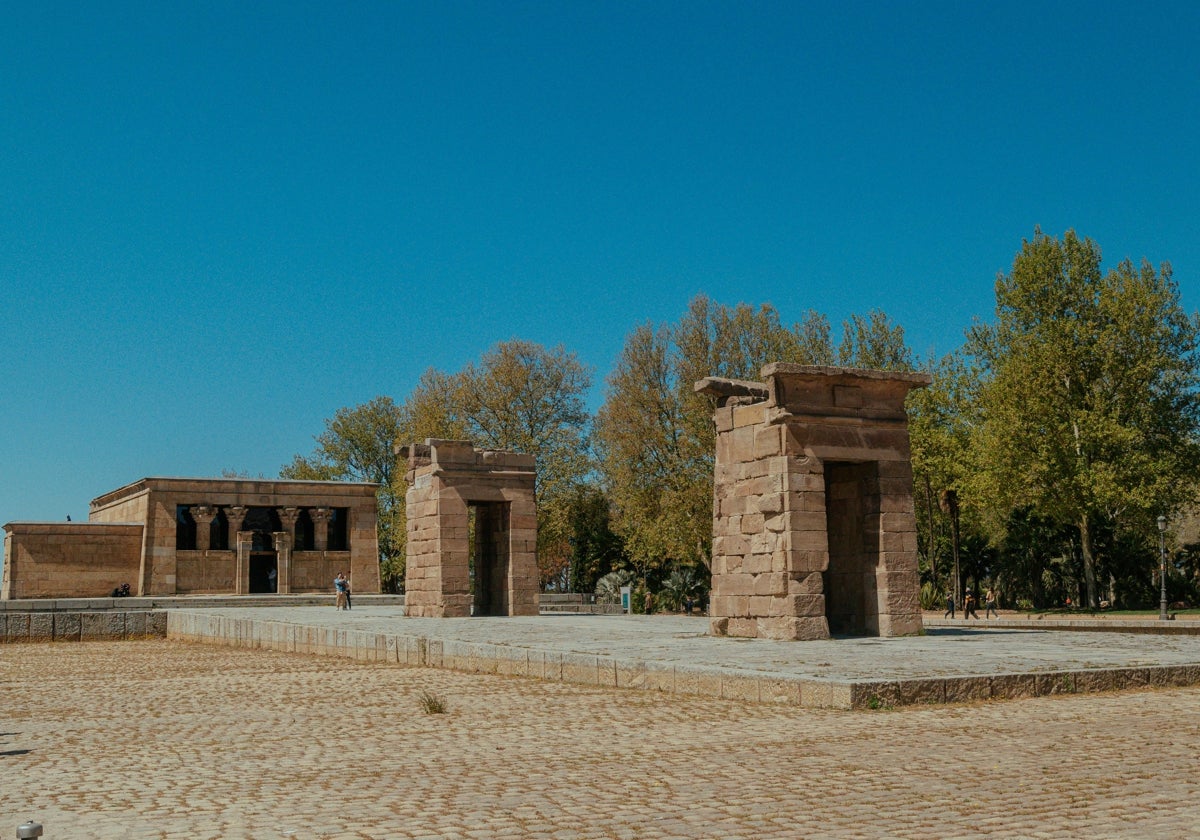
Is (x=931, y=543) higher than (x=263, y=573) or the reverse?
higher

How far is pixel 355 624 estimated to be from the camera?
20.5 m

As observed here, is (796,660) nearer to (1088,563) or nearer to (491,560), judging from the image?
(491,560)

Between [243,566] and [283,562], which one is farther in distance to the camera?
[283,562]

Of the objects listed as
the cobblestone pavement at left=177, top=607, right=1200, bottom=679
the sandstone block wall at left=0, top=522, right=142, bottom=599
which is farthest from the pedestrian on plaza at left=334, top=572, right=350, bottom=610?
the sandstone block wall at left=0, top=522, right=142, bottom=599

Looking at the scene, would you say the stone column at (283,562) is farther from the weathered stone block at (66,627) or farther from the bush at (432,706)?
the bush at (432,706)

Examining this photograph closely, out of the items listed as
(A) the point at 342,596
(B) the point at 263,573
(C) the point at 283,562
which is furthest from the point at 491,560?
(B) the point at 263,573

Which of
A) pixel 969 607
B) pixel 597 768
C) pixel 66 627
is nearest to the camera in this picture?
pixel 597 768

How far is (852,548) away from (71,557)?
113ft

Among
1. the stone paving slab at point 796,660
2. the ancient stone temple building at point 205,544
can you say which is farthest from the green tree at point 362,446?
the stone paving slab at point 796,660

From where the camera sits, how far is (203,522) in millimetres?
42469

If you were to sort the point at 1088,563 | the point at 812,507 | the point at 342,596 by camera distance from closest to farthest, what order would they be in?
1. the point at 812,507
2. the point at 342,596
3. the point at 1088,563

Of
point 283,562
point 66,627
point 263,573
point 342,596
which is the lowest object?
point 66,627

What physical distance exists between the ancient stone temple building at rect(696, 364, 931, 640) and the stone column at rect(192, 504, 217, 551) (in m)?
30.5

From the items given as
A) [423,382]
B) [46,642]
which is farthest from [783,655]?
[423,382]
